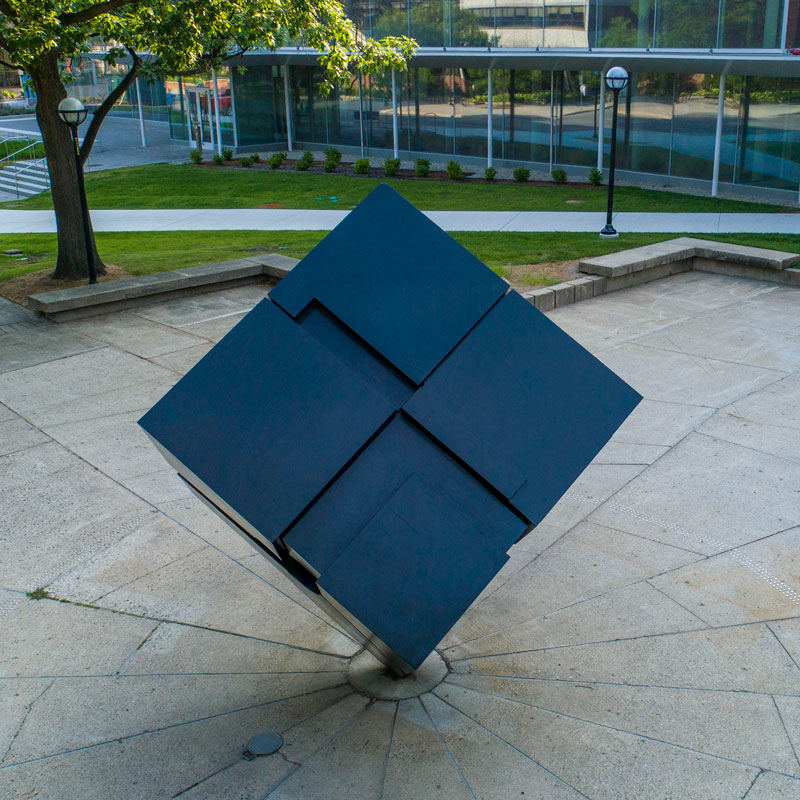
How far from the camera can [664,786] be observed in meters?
3.92

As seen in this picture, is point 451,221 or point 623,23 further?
point 623,23

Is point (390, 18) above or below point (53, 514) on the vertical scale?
above

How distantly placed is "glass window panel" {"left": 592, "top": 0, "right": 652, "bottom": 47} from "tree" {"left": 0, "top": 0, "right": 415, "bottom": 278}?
30.6 feet

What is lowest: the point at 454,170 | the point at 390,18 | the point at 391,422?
the point at 454,170

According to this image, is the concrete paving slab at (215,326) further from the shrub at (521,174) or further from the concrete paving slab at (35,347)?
the shrub at (521,174)

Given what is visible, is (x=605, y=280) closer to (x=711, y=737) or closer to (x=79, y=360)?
(x=79, y=360)

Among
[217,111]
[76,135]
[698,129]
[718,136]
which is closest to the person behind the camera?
[76,135]

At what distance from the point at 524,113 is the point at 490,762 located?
24.5 metres

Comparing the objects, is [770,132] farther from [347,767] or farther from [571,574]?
[347,767]

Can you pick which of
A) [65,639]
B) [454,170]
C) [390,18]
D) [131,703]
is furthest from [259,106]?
[131,703]

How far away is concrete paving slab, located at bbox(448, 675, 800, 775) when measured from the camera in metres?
4.18

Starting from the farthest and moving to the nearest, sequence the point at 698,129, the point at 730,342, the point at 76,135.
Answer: the point at 698,129, the point at 76,135, the point at 730,342

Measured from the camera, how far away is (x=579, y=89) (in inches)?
969

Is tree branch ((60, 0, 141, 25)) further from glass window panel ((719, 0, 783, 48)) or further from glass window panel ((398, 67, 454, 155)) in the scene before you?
glass window panel ((398, 67, 454, 155))
